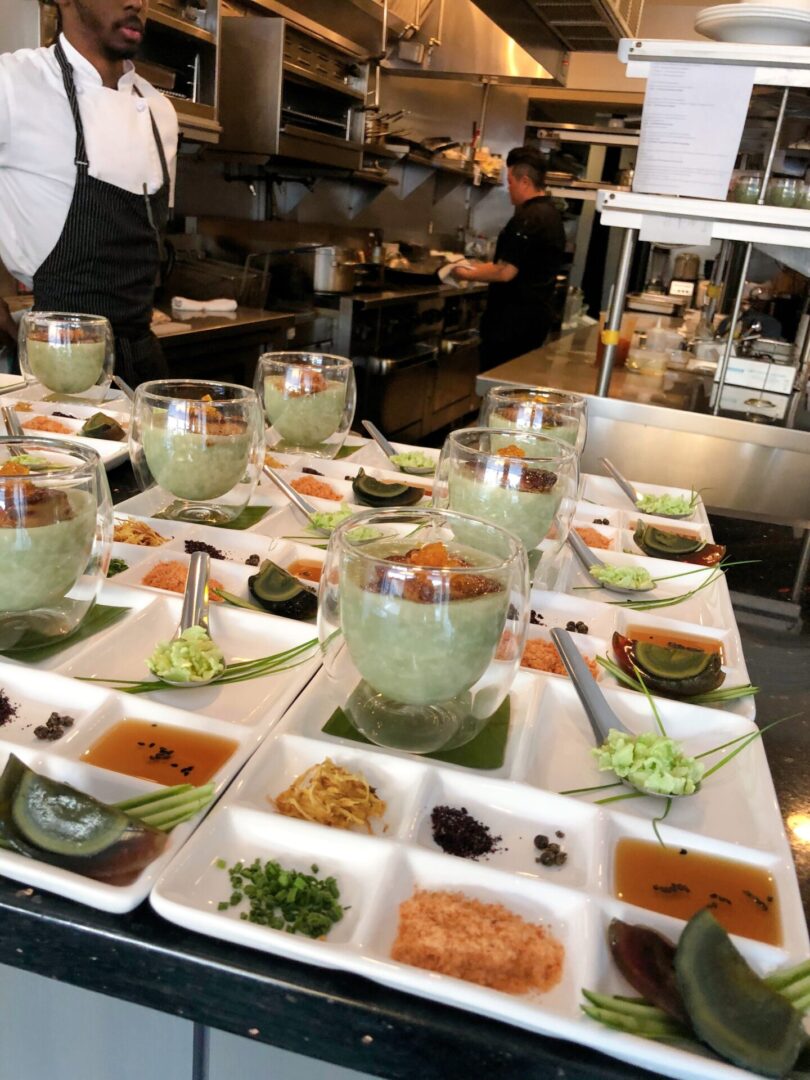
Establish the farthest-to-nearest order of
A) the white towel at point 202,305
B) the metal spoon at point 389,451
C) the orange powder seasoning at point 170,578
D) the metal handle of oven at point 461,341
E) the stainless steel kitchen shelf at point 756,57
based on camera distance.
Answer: the metal handle of oven at point 461,341
the white towel at point 202,305
the stainless steel kitchen shelf at point 756,57
the metal spoon at point 389,451
the orange powder seasoning at point 170,578

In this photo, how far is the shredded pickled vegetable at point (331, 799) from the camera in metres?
0.78

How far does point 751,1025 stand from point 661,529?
1.09 metres

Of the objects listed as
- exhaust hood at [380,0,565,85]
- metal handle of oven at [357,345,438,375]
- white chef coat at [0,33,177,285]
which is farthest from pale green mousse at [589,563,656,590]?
exhaust hood at [380,0,565,85]

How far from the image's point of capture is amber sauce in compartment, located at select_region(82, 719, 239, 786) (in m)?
0.83

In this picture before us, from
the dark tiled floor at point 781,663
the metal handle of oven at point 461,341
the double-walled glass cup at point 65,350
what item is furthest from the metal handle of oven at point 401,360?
the dark tiled floor at point 781,663

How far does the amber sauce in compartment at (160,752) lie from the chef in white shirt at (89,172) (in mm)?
2163

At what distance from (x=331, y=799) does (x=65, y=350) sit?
4.88 ft

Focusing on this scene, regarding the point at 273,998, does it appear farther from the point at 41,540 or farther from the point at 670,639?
the point at 670,639

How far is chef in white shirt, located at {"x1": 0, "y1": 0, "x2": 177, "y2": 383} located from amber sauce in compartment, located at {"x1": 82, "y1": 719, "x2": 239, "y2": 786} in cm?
216

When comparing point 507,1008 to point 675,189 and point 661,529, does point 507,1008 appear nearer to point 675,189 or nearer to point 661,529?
point 661,529

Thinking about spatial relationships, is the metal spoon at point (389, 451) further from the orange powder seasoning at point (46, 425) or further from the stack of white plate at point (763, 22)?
the stack of white plate at point (763, 22)

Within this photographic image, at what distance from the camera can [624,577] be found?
133cm

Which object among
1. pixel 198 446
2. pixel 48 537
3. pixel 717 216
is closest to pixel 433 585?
pixel 48 537

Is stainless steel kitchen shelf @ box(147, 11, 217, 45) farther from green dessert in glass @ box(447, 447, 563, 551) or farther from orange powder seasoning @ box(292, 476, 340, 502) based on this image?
green dessert in glass @ box(447, 447, 563, 551)
